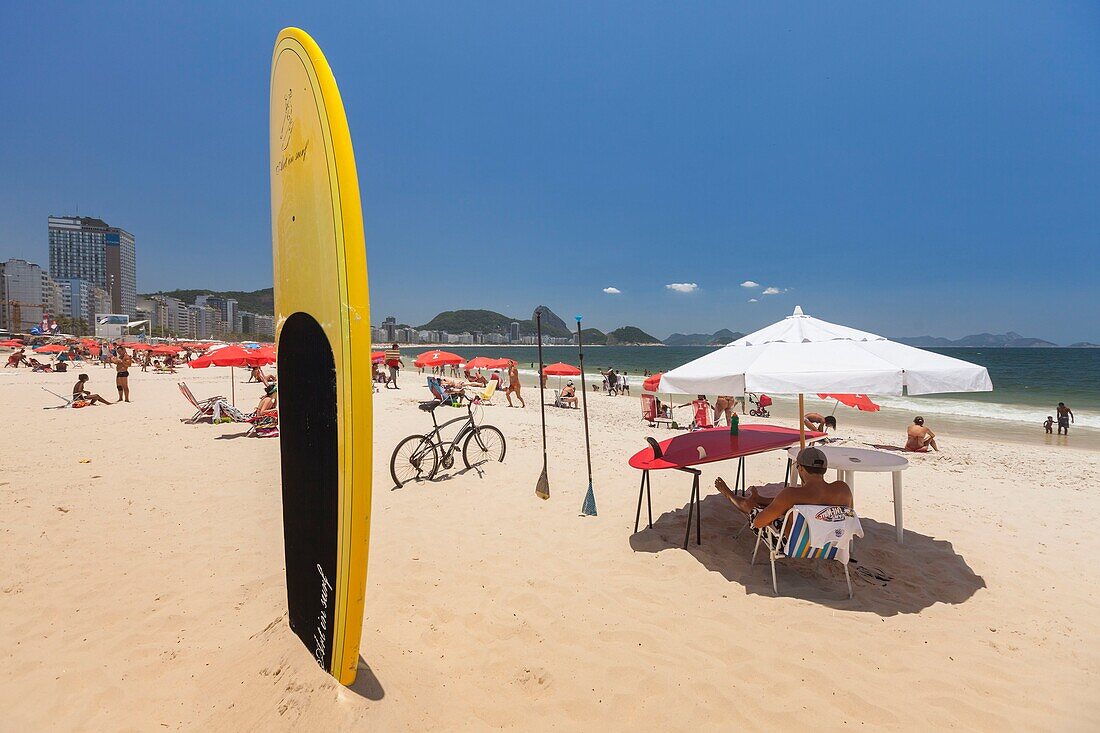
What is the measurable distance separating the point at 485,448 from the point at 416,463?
1.15 meters

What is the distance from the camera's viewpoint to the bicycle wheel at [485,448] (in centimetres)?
700

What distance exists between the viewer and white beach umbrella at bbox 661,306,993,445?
320 cm

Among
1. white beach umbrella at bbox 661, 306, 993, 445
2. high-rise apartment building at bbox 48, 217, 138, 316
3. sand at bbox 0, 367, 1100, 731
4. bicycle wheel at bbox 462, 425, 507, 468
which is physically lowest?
sand at bbox 0, 367, 1100, 731

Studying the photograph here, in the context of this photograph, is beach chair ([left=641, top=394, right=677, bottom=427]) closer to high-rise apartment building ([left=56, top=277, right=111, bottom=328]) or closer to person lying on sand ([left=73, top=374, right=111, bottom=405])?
person lying on sand ([left=73, top=374, right=111, bottom=405])

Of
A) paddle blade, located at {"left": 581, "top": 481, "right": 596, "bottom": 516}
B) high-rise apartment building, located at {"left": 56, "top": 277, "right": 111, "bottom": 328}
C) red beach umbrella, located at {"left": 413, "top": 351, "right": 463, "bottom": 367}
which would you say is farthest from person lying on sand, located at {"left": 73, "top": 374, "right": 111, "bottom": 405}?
high-rise apartment building, located at {"left": 56, "top": 277, "right": 111, "bottom": 328}

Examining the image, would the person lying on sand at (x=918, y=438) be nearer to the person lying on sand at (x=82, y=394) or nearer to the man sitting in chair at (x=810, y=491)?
the man sitting in chair at (x=810, y=491)

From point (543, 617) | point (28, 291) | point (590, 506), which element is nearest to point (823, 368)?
point (543, 617)

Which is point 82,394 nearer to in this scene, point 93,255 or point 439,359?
point 439,359

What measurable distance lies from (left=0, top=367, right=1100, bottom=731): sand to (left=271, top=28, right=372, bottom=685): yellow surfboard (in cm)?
54

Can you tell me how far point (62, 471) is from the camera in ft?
20.1

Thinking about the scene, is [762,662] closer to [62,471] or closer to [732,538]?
[732,538]

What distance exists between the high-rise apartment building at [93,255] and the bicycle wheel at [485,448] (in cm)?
17782

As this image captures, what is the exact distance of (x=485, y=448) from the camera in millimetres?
7133

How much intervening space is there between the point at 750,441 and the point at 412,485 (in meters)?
4.05
